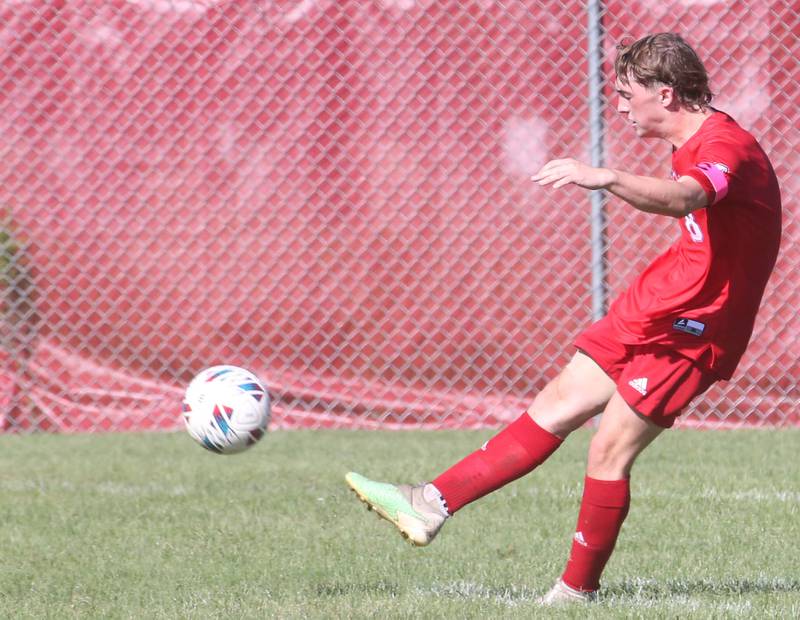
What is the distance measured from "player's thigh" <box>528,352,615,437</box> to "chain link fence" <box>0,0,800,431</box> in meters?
4.13

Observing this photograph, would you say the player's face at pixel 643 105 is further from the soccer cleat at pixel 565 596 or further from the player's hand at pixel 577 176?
the soccer cleat at pixel 565 596

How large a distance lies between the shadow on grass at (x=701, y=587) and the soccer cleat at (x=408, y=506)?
23.1 inches

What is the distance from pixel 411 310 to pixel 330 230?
68 centimetres

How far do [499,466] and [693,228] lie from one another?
953 millimetres

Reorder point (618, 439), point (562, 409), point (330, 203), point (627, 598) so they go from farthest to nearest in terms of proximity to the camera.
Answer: point (330, 203)
point (562, 409)
point (627, 598)
point (618, 439)

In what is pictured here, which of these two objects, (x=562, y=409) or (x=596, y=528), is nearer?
(x=596, y=528)

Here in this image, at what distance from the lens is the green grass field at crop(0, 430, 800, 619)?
430cm

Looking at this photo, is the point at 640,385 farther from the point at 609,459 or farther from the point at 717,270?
the point at 717,270

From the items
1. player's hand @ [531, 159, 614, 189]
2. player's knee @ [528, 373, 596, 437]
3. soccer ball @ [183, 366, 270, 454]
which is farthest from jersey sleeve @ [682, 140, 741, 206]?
soccer ball @ [183, 366, 270, 454]

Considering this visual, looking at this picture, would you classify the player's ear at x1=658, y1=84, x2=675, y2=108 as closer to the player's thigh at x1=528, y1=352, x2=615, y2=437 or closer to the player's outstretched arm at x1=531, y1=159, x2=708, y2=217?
the player's outstretched arm at x1=531, y1=159, x2=708, y2=217

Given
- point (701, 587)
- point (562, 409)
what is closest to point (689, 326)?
point (562, 409)

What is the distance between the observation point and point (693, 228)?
4125 mm

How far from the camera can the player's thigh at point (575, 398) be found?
438 centimetres

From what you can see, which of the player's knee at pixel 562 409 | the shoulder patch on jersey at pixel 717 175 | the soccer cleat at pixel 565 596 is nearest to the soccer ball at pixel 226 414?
the player's knee at pixel 562 409
